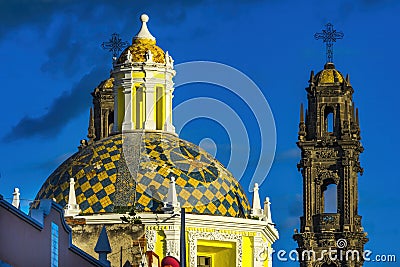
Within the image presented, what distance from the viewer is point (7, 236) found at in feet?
154

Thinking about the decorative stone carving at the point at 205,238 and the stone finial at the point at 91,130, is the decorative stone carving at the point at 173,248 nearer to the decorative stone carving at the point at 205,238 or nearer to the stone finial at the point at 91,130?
the decorative stone carving at the point at 205,238

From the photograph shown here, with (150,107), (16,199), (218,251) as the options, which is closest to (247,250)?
(218,251)

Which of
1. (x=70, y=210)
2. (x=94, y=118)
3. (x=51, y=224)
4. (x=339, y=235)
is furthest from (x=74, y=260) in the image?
(x=339, y=235)

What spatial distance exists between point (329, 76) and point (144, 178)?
159 ft

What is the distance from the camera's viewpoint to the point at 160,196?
65.7 m

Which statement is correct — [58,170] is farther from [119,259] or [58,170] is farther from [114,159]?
[119,259]

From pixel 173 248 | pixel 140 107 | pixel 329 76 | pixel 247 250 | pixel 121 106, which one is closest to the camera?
pixel 173 248

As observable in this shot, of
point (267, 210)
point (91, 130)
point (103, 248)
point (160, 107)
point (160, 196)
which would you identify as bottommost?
point (103, 248)

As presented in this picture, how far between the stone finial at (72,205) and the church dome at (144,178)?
30 cm

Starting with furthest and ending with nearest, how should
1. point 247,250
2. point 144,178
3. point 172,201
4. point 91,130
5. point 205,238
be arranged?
point 91,130 < point 247,250 < point 205,238 < point 144,178 < point 172,201

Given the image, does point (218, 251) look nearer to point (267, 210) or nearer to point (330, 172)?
point (267, 210)

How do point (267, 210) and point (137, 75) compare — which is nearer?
point (267, 210)

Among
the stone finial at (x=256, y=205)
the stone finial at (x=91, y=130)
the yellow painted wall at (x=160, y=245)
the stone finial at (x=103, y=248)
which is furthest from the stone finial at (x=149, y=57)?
the stone finial at (x=91, y=130)

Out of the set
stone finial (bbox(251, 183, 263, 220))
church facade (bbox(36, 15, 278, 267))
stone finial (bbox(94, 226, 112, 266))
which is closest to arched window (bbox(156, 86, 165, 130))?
church facade (bbox(36, 15, 278, 267))
